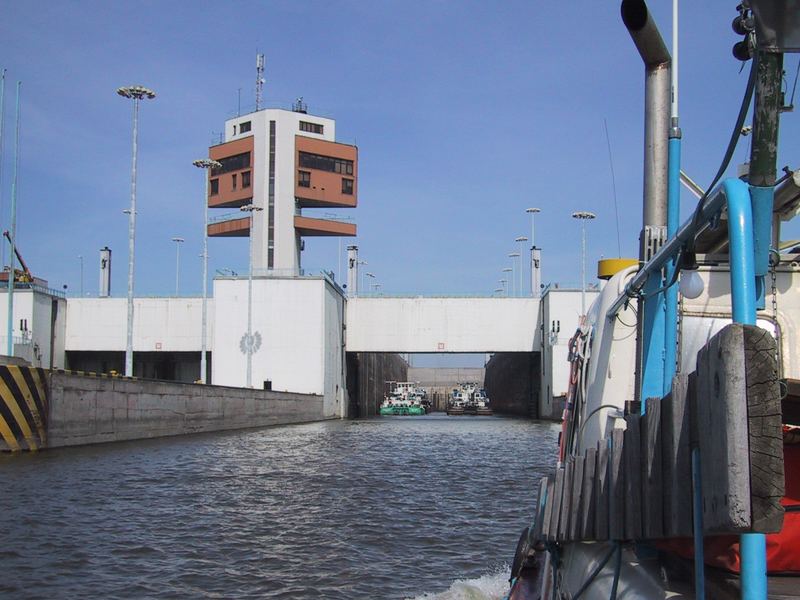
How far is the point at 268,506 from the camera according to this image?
1473cm

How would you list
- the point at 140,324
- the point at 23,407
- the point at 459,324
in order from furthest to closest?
1. the point at 459,324
2. the point at 140,324
3. the point at 23,407

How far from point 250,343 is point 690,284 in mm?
52387

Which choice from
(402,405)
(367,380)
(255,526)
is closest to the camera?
(255,526)

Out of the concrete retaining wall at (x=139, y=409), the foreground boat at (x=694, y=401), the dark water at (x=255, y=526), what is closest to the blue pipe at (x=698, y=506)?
the foreground boat at (x=694, y=401)

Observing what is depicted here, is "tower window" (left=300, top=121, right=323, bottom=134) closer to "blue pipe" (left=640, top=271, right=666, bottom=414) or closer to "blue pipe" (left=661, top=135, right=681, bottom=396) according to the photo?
"blue pipe" (left=661, top=135, right=681, bottom=396)

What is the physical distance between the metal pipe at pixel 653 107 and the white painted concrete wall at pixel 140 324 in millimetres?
58025

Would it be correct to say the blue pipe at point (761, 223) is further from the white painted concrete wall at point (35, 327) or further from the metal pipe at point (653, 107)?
the white painted concrete wall at point (35, 327)

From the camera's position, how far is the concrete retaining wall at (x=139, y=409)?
24453mm

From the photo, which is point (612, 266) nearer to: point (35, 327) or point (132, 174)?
point (132, 174)

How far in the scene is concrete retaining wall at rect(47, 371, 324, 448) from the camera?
24453 millimetres

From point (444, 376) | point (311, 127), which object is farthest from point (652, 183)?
point (444, 376)

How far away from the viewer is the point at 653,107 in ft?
20.6

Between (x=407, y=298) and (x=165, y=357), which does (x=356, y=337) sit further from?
(x=165, y=357)

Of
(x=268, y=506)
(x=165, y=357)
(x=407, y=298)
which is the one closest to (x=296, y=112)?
(x=407, y=298)
